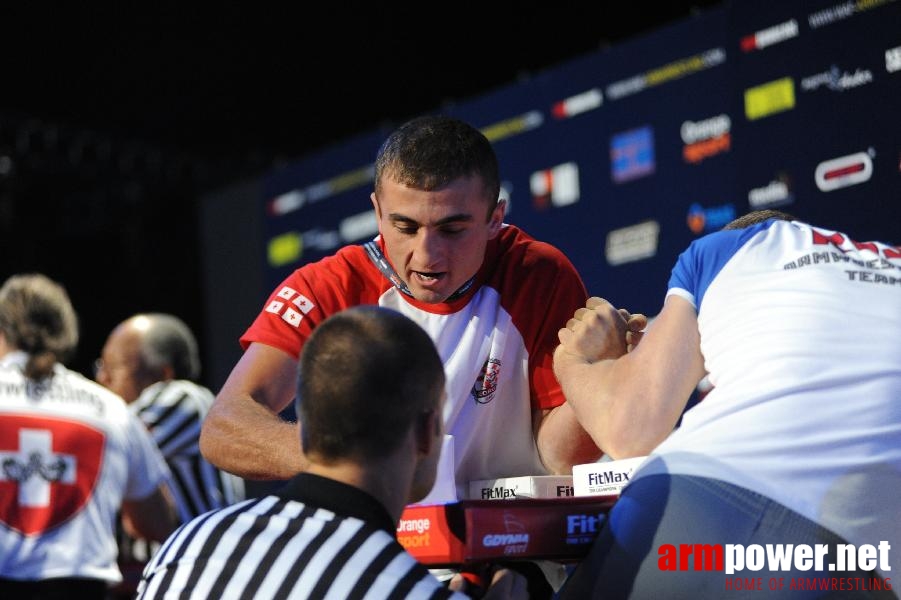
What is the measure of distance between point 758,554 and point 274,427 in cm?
92

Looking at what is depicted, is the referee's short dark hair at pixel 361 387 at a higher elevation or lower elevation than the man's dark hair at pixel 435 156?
lower

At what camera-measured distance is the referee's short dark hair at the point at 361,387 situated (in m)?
1.36

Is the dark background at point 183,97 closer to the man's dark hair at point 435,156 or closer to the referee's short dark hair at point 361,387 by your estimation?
the man's dark hair at point 435,156

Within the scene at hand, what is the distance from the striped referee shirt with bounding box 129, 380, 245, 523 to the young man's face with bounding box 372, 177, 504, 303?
2.44m

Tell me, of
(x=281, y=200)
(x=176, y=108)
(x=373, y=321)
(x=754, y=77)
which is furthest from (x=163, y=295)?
(x=373, y=321)

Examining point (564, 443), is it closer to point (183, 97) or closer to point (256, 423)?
point (256, 423)

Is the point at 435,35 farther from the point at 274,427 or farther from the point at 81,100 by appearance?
the point at 274,427

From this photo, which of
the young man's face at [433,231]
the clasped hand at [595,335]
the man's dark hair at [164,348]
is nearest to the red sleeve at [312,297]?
the young man's face at [433,231]

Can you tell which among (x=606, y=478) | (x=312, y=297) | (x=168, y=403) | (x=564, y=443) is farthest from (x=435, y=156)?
(x=168, y=403)

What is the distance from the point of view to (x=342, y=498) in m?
1.34

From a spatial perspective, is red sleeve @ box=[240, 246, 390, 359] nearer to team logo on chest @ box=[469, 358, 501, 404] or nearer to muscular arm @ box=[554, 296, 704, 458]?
team logo on chest @ box=[469, 358, 501, 404]

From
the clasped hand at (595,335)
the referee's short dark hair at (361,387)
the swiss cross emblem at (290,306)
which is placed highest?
the swiss cross emblem at (290,306)

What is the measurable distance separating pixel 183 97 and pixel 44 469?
4.45 meters

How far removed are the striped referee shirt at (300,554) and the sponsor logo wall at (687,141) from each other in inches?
87.7
